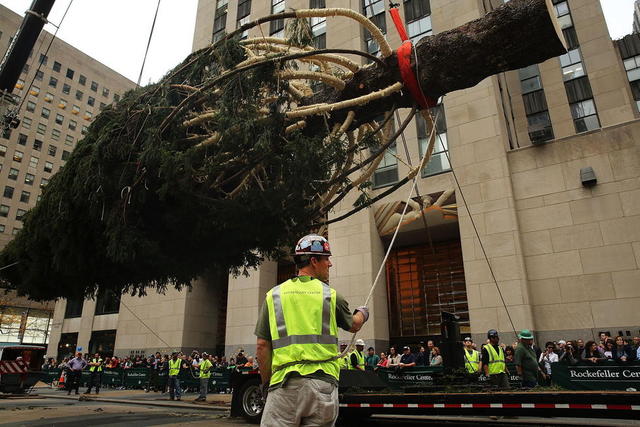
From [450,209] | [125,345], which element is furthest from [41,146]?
[450,209]

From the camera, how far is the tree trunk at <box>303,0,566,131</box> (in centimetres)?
570

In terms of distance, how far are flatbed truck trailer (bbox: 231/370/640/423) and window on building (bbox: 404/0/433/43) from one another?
21053 mm

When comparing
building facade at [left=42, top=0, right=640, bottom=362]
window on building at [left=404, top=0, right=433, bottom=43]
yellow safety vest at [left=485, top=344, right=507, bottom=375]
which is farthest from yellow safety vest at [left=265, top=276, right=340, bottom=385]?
window on building at [left=404, top=0, right=433, bottom=43]

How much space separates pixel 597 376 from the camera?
10.1 metres

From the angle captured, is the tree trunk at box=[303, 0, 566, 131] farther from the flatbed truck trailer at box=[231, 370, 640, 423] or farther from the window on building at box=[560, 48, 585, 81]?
the window on building at box=[560, 48, 585, 81]

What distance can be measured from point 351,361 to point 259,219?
6.37m

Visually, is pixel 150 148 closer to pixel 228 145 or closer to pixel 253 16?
pixel 228 145

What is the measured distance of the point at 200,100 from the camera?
25.6 ft

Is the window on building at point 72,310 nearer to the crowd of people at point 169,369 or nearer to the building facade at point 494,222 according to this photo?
the building facade at point 494,222

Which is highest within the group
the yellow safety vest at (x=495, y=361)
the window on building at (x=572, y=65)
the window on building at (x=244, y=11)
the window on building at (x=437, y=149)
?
the window on building at (x=244, y=11)

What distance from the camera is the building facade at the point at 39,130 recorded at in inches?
2368

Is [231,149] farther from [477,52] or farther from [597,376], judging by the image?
[597,376]

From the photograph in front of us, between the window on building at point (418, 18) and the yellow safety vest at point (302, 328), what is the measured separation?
2403cm

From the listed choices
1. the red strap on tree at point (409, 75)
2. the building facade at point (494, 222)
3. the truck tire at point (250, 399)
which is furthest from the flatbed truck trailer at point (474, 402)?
the building facade at point (494, 222)
